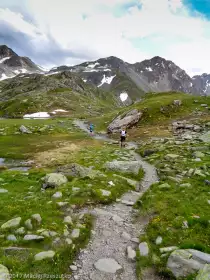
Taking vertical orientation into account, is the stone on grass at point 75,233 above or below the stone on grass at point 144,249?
above

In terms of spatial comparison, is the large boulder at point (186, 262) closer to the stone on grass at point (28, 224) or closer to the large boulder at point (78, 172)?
the stone on grass at point (28, 224)

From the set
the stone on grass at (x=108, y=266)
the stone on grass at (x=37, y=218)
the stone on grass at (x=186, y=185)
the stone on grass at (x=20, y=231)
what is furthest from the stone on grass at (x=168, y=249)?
the stone on grass at (x=186, y=185)

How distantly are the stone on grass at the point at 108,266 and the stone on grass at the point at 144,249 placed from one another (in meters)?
1.33

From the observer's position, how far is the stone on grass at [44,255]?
32.6ft

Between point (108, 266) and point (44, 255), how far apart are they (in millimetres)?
2818

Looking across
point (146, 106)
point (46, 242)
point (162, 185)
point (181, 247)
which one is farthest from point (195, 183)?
point (146, 106)

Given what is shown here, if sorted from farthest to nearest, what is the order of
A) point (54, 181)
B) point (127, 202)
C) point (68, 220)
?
point (54, 181), point (127, 202), point (68, 220)

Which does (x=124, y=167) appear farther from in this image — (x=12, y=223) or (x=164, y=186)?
(x=12, y=223)

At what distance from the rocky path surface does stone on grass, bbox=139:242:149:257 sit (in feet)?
1.16

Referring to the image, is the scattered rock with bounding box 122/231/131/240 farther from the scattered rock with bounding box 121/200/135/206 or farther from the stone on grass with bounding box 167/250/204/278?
the scattered rock with bounding box 121/200/135/206


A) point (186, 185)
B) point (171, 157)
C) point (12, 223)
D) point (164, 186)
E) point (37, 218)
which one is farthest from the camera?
point (171, 157)

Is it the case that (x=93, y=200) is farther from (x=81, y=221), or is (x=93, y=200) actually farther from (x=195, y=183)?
(x=195, y=183)

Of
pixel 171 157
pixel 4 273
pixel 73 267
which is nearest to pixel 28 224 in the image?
pixel 73 267

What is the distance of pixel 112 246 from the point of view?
476 inches
